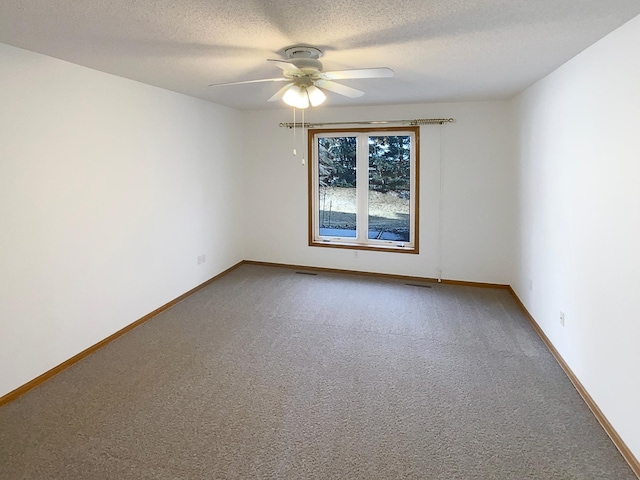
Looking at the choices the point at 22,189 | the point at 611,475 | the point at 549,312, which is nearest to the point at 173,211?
the point at 22,189

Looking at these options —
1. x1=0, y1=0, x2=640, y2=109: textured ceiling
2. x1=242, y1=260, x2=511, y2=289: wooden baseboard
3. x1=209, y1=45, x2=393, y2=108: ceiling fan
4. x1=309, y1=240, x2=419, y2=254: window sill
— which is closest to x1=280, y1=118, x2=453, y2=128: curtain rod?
x1=0, y1=0, x2=640, y2=109: textured ceiling

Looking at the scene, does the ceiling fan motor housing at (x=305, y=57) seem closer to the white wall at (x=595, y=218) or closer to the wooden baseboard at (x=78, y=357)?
the white wall at (x=595, y=218)

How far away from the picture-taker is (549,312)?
11.1 feet

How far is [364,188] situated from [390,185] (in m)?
0.36

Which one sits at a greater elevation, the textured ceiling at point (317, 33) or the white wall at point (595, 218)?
the textured ceiling at point (317, 33)

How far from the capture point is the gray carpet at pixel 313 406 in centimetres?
207

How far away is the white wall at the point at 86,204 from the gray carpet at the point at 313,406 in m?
0.36

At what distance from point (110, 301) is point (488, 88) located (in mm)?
4114

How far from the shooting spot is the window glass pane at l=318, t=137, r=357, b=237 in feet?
18.3

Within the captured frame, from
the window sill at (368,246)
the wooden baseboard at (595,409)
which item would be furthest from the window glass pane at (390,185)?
the wooden baseboard at (595,409)

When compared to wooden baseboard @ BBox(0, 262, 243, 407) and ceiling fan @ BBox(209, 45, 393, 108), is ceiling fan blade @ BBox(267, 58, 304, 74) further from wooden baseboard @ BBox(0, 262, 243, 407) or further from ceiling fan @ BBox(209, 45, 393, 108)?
wooden baseboard @ BBox(0, 262, 243, 407)

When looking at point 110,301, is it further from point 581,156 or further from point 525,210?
point 525,210

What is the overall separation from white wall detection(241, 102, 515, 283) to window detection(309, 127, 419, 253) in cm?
15

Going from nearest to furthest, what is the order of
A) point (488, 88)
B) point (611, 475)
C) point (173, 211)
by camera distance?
point (611, 475) < point (488, 88) < point (173, 211)
